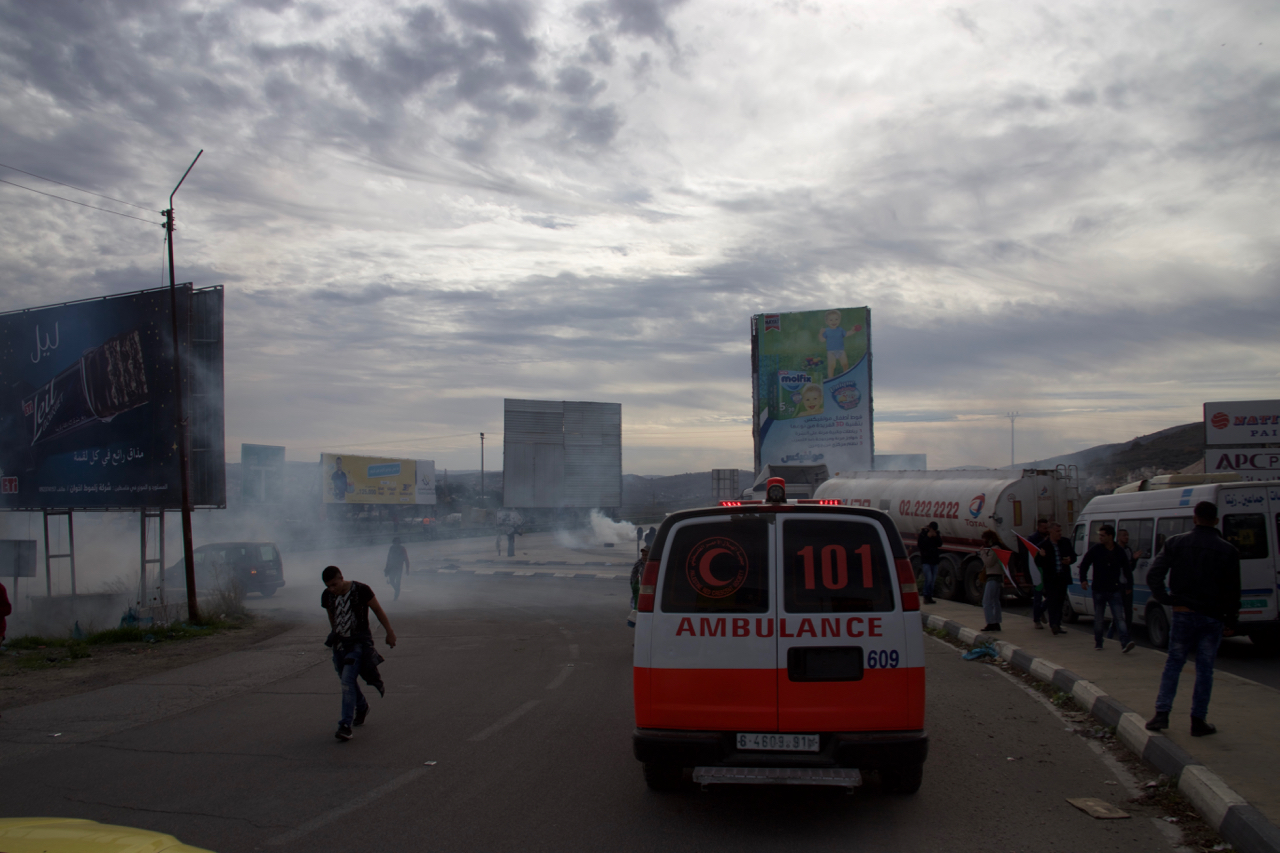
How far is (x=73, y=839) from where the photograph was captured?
104 inches

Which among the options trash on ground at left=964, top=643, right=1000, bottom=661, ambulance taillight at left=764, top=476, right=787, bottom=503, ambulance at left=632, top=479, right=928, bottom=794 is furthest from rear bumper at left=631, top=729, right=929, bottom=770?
trash on ground at left=964, top=643, right=1000, bottom=661

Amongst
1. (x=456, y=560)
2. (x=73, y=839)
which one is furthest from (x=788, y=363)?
(x=73, y=839)

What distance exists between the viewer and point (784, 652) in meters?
4.95

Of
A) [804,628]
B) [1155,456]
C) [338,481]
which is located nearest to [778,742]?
[804,628]

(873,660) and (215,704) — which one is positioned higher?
(873,660)

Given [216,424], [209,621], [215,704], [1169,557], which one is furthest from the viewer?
[216,424]

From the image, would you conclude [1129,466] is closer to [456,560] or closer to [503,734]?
[456,560]

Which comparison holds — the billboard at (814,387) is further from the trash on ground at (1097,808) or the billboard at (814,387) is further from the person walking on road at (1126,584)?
the trash on ground at (1097,808)

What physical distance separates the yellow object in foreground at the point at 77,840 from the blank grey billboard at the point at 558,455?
60.6 m

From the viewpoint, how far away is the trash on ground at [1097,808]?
16.9ft

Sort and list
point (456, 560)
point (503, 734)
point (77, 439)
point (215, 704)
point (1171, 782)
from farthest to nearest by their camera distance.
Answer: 1. point (456, 560)
2. point (77, 439)
3. point (215, 704)
4. point (503, 734)
5. point (1171, 782)

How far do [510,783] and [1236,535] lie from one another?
10.1 m

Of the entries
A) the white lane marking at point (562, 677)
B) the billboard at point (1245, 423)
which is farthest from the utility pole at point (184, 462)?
the billboard at point (1245, 423)

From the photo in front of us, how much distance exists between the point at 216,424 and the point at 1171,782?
60.4ft
